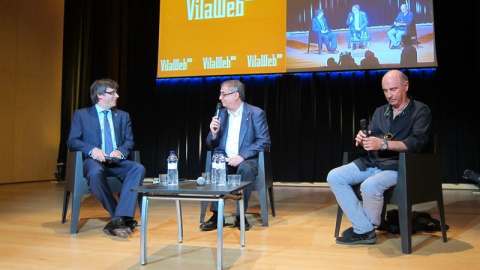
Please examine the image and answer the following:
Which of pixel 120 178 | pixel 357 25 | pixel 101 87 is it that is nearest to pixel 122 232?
pixel 120 178

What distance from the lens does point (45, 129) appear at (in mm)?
6723

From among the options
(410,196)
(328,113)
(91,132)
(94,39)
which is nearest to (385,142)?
(410,196)

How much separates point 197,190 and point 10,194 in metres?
3.95

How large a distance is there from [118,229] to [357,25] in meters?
4.29

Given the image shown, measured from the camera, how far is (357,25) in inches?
214

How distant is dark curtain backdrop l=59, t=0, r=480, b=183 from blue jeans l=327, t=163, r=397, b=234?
121 inches

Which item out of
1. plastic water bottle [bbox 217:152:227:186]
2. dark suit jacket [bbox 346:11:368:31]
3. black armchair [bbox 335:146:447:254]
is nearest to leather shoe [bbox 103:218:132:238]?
plastic water bottle [bbox 217:152:227:186]

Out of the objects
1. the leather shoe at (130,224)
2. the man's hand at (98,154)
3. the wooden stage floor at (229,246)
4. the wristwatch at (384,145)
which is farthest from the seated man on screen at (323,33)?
the leather shoe at (130,224)

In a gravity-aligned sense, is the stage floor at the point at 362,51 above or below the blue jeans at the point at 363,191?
above

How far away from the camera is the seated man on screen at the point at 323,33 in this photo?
5520mm

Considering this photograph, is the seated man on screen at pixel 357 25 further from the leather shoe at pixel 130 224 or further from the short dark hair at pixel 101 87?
the leather shoe at pixel 130 224

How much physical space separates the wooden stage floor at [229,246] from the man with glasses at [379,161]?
0.50ft

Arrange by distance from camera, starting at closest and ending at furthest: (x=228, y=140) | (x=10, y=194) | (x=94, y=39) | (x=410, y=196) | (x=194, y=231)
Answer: (x=410, y=196) < (x=194, y=231) < (x=228, y=140) < (x=10, y=194) < (x=94, y=39)

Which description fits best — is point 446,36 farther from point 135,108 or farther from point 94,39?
point 94,39
